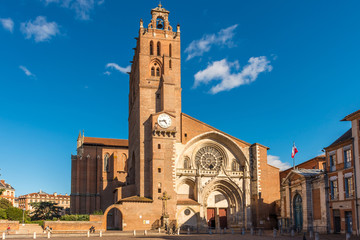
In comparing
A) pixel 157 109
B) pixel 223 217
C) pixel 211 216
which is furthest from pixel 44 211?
pixel 223 217

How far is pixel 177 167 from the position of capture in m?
49.1

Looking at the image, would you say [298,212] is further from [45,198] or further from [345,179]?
[45,198]

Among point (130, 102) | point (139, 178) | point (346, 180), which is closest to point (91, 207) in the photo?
point (130, 102)

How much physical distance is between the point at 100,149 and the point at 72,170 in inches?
251

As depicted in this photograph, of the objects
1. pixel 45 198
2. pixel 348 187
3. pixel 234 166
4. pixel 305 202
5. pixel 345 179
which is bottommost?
pixel 45 198

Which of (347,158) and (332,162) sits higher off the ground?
(347,158)

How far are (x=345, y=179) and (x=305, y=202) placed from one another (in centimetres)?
624

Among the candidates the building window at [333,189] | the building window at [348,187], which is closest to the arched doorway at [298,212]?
the building window at [333,189]

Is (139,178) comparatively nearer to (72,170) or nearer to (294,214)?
(294,214)

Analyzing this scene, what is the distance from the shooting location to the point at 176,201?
46531 mm

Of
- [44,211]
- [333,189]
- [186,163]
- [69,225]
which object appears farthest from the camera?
[44,211]

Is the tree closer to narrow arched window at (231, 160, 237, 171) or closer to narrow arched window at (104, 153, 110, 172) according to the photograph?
narrow arched window at (104, 153, 110, 172)

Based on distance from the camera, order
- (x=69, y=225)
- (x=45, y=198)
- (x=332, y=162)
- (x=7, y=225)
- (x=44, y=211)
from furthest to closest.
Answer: (x=45, y=198)
(x=44, y=211)
(x=7, y=225)
(x=69, y=225)
(x=332, y=162)

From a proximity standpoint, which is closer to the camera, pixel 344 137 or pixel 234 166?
pixel 344 137
